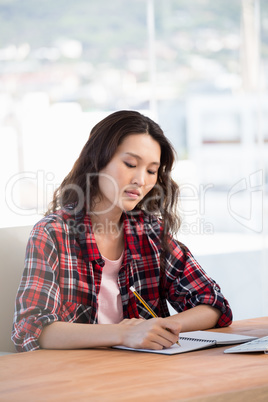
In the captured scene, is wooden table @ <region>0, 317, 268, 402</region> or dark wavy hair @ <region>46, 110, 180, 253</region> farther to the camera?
dark wavy hair @ <region>46, 110, 180, 253</region>

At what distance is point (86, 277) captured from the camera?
141 cm

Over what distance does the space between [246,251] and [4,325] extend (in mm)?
1968

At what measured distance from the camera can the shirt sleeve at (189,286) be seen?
1.41 metres

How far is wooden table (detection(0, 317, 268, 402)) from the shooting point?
801 mm

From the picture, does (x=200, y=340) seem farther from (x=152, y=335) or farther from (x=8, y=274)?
(x=8, y=274)

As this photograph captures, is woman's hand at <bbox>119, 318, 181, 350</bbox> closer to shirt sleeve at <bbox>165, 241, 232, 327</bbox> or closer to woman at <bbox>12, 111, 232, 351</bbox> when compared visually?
woman at <bbox>12, 111, 232, 351</bbox>

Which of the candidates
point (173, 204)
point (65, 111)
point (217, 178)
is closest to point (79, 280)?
point (173, 204)

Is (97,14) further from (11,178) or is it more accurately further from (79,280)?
(79,280)

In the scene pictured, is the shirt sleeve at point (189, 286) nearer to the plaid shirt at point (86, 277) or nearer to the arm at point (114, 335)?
the plaid shirt at point (86, 277)

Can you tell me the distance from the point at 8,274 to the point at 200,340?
0.54 m

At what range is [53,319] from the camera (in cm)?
120

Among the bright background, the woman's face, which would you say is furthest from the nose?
the bright background

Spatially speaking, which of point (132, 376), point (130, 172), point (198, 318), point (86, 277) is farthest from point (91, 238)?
point (132, 376)

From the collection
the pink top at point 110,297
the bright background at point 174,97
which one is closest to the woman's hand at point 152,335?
the pink top at point 110,297
